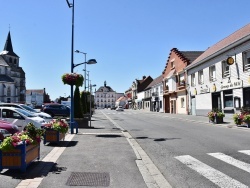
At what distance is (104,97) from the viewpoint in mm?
185625

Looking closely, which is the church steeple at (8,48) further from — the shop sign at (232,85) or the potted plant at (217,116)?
the potted plant at (217,116)

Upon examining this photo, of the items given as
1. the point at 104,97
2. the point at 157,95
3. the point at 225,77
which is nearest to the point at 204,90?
the point at 225,77

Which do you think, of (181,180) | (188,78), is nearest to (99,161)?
(181,180)

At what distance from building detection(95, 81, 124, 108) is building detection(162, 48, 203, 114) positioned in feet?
431

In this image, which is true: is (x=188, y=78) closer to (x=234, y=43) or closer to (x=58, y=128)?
(x=234, y=43)

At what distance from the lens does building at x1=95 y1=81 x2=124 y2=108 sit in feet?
607

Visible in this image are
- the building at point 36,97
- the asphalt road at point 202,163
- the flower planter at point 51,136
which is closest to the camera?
the asphalt road at point 202,163

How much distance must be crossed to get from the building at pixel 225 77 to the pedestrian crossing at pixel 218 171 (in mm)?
16487

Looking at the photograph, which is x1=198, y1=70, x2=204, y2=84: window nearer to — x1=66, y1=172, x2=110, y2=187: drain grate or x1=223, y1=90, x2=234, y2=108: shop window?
x1=223, y1=90, x2=234, y2=108: shop window

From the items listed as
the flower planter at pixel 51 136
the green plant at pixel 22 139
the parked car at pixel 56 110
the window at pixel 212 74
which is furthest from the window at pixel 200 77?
the green plant at pixel 22 139

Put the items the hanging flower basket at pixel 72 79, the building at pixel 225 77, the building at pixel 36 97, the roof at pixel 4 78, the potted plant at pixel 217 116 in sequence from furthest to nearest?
the building at pixel 36 97, the roof at pixel 4 78, the building at pixel 225 77, the potted plant at pixel 217 116, the hanging flower basket at pixel 72 79

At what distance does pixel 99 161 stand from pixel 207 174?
2967mm

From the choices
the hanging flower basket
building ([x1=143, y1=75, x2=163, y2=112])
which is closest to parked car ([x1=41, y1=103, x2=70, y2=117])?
the hanging flower basket

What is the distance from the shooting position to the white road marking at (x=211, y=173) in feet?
19.3
